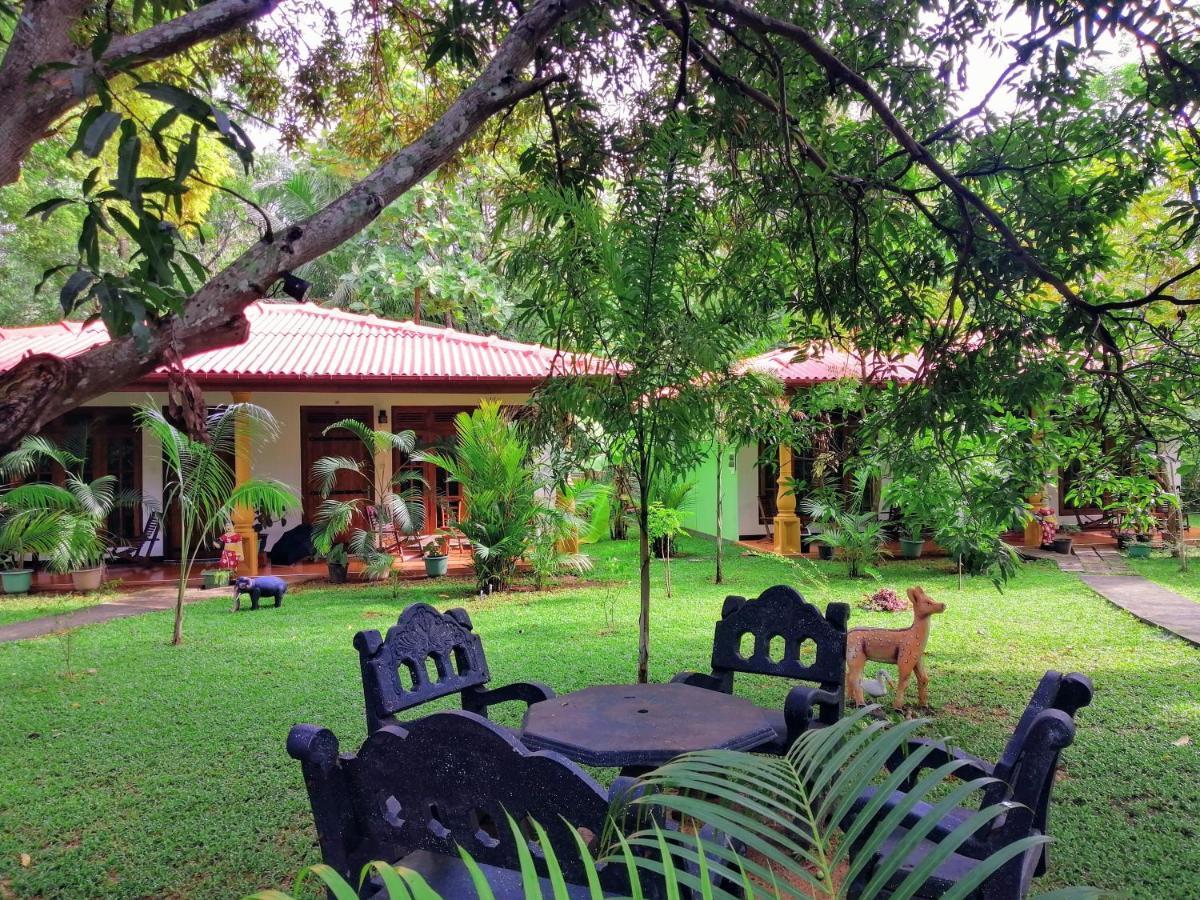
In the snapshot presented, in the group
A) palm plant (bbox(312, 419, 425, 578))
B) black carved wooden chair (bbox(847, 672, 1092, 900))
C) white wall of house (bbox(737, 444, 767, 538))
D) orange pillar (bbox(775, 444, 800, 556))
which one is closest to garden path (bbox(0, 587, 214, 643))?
palm plant (bbox(312, 419, 425, 578))

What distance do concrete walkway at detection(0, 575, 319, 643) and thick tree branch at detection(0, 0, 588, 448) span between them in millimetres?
6951

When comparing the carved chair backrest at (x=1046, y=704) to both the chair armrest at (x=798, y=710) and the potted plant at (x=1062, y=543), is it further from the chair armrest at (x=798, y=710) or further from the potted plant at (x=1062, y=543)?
the potted plant at (x=1062, y=543)

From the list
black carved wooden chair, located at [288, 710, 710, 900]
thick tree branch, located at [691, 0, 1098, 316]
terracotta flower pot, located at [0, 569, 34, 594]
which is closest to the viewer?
black carved wooden chair, located at [288, 710, 710, 900]

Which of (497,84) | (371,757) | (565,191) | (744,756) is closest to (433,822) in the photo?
(371,757)

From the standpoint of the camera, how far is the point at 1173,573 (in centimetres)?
A: 1035

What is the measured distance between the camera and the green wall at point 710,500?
46.9 feet

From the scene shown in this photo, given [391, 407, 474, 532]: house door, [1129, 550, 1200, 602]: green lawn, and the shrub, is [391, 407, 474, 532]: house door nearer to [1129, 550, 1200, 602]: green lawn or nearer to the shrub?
the shrub

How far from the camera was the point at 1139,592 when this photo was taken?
29.8 ft

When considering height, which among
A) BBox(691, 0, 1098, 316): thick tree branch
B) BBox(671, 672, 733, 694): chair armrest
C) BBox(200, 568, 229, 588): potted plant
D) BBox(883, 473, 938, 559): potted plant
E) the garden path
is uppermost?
BBox(691, 0, 1098, 316): thick tree branch

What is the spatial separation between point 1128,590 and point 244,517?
11136 millimetres

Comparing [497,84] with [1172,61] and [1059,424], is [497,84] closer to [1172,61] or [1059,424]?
[1172,61]

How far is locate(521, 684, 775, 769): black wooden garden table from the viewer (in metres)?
2.68

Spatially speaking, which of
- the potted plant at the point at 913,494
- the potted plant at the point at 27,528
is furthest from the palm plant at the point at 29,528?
the potted plant at the point at 913,494

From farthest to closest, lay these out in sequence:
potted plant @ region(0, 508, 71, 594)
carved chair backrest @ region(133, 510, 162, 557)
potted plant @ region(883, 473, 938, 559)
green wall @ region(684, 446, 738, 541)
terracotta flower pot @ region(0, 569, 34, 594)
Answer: green wall @ region(684, 446, 738, 541) < carved chair backrest @ region(133, 510, 162, 557) < terracotta flower pot @ region(0, 569, 34, 594) < potted plant @ region(0, 508, 71, 594) < potted plant @ region(883, 473, 938, 559)
